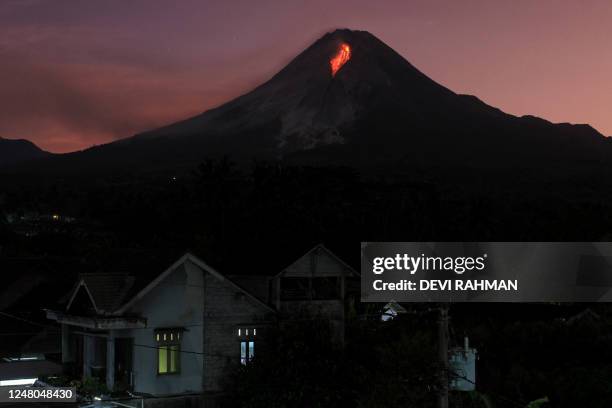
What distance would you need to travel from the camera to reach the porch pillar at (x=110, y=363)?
32.7 metres

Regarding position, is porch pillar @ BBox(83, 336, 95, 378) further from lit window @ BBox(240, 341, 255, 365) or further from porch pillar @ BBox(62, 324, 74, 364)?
lit window @ BBox(240, 341, 255, 365)

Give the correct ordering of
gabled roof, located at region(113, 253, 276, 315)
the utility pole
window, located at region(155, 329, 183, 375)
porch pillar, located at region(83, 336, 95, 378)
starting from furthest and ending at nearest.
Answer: porch pillar, located at region(83, 336, 95, 378), window, located at region(155, 329, 183, 375), gabled roof, located at region(113, 253, 276, 315), the utility pole

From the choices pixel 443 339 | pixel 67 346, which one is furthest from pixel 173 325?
pixel 443 339

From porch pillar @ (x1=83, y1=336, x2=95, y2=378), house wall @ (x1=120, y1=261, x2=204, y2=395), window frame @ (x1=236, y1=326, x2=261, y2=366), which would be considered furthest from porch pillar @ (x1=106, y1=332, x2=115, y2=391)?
window frame @ (x1=236, y1=326, x2=261, y2=366)

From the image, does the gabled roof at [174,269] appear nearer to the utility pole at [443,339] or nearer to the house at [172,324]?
the house at [172,324]

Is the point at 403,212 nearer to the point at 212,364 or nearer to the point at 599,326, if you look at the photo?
the point at 599,326

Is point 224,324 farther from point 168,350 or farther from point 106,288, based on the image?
point 106,288

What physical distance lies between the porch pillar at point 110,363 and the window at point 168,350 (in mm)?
1632

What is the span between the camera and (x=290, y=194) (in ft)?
338

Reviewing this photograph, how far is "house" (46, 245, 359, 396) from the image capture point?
33.6 m

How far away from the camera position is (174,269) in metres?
34.7

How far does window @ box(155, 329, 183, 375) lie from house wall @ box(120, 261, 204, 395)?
16 cm

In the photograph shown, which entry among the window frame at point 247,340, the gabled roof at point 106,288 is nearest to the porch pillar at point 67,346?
the gabled roof at point 106,288

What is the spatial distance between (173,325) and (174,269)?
76.0 inches
